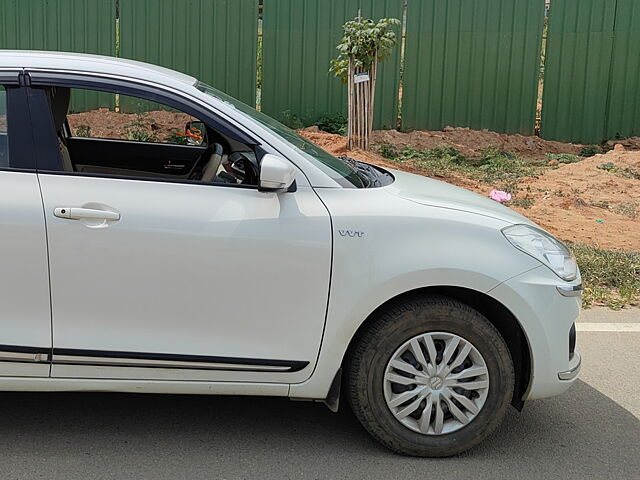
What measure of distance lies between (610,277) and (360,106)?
20.9ft

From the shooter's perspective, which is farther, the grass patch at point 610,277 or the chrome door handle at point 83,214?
the grass patch at point 610,277

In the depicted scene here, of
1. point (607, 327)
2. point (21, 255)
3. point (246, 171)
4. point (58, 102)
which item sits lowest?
point (607, 327)

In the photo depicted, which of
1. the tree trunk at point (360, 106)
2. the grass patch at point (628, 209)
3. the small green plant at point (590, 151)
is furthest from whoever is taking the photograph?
the small green plant at point (590, 151)

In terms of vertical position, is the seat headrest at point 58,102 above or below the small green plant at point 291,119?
above

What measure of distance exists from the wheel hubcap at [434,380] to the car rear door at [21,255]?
1.50 metres

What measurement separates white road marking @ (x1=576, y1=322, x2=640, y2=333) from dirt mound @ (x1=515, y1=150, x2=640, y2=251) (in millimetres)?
2353

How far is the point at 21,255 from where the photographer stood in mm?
3557

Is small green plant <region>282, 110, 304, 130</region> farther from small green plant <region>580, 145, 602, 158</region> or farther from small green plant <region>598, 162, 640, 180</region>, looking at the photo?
small green plant <region>598, 162, 640, 180</region>

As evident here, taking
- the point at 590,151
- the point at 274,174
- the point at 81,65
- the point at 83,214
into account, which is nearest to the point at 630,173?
the point at 590,151

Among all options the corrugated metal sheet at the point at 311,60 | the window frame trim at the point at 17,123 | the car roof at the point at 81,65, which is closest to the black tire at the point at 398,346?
the car roof at the point at 81,65

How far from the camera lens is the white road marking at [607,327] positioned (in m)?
5.84

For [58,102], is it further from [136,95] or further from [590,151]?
[590,151]

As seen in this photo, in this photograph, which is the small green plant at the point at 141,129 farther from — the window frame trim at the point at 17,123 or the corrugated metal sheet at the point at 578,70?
the window frame trim at the point at 17,123

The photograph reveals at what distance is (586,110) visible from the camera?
15461 millimetres
